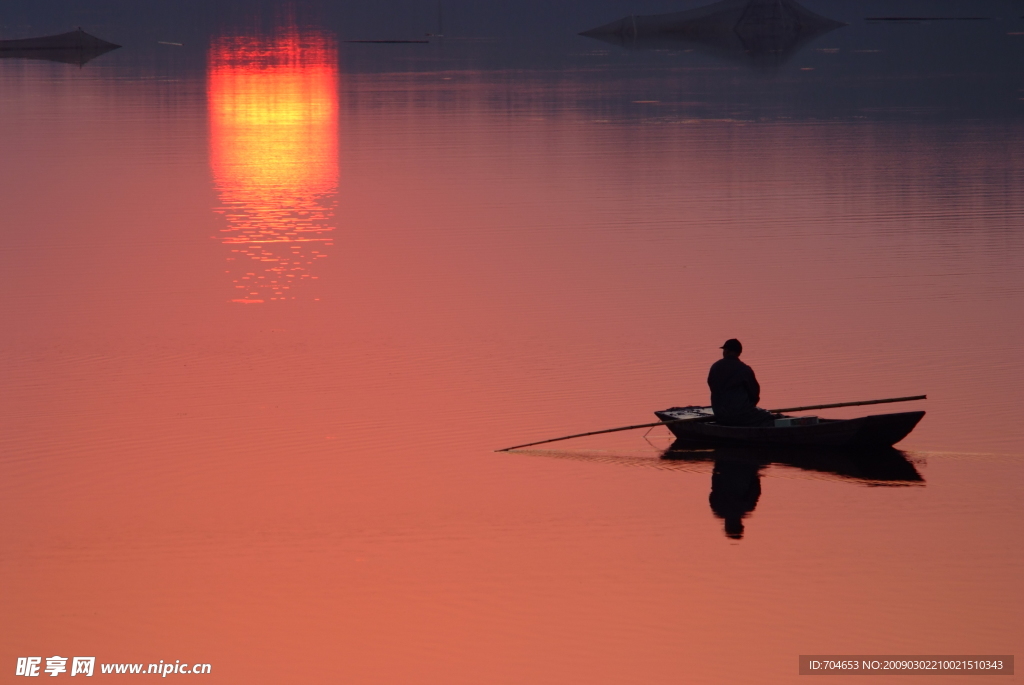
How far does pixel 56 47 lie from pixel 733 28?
139 ft

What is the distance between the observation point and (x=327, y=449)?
1727 cm

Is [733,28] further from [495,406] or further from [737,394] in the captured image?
[737,394]

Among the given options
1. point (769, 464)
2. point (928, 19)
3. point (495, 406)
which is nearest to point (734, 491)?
point (769, 464)

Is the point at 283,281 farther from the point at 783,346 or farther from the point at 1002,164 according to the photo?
the point at 1002,164

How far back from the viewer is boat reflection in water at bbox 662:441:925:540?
15.8 m

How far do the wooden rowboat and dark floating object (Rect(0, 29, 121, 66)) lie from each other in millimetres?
86701

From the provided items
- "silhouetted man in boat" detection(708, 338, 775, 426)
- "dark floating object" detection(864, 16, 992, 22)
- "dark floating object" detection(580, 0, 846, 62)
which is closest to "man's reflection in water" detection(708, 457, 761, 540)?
"silhouetted man in boat" detection(708, 338, 775, 426)

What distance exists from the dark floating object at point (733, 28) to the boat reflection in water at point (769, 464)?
8146 centimetres

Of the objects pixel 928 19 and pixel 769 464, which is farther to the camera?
pixel 928 19

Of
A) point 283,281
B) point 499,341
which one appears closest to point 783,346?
point 499,341

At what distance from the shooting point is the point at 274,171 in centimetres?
4103

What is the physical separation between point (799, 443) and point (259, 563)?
19.2 feet

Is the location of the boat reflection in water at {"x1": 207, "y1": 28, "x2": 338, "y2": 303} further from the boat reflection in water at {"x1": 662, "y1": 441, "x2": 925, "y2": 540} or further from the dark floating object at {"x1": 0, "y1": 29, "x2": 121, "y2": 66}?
the dark floating object at {"x1": 0, "y1": 29, "x2": 121, "y2": 66}

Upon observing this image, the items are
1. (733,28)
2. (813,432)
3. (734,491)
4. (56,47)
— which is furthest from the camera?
(733,28)
